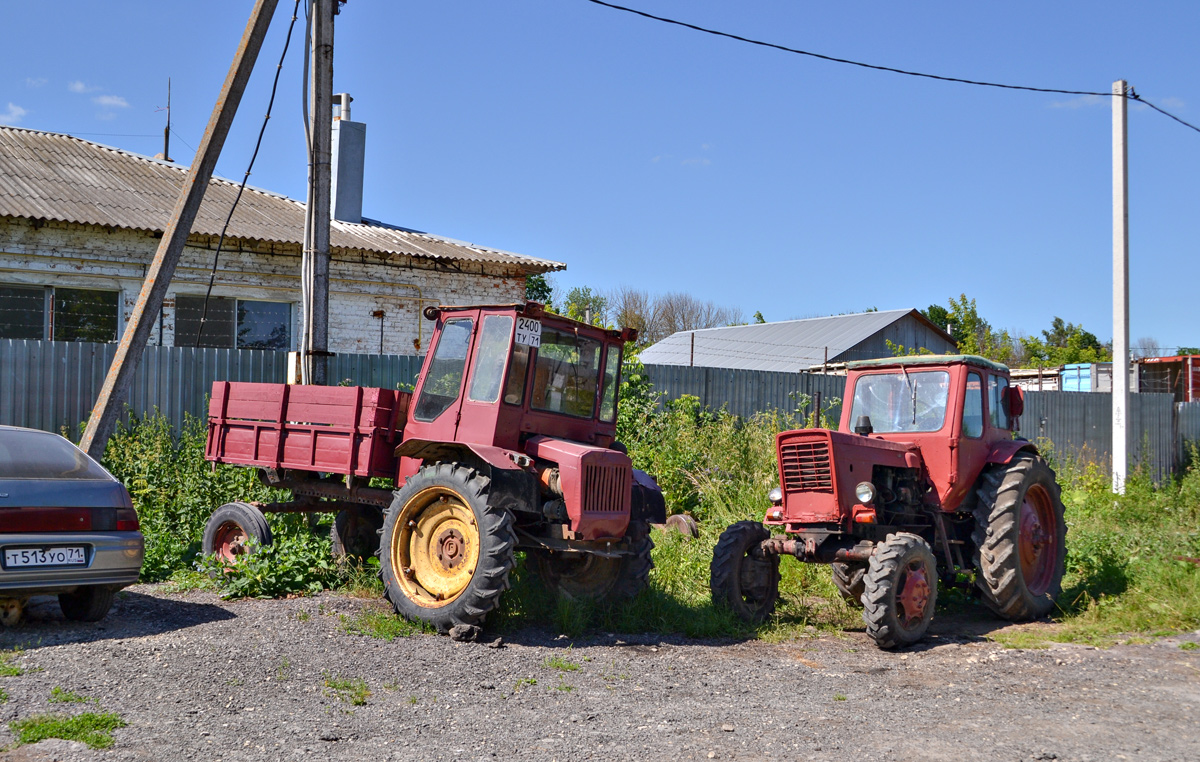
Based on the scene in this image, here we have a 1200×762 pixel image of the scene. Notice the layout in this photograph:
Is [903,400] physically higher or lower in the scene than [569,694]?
higher

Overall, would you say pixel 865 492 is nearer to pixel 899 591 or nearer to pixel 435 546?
pixel 899 591

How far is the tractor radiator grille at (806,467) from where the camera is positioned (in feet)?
24.8

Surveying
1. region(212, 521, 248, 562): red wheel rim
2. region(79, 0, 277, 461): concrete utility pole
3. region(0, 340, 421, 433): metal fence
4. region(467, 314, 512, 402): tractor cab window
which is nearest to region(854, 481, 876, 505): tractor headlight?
region(467, 314, 512, 402): tractor cab window

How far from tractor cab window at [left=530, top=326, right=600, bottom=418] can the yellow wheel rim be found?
105 cm

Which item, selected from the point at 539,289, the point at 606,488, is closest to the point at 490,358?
the point at 606,488

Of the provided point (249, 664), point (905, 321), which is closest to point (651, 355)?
point (905, 321)

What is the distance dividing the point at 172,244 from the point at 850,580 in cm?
682

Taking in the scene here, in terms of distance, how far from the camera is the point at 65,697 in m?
4.83

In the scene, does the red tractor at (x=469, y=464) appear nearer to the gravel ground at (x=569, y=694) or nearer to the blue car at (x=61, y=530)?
the gravel ground at (x=569, y=694)

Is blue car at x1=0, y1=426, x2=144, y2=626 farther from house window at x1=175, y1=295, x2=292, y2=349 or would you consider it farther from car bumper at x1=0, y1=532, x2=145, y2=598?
house window at x1=175, y1=295, x2=292, y2=349

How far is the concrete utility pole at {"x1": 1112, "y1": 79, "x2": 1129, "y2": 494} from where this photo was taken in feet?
47.3

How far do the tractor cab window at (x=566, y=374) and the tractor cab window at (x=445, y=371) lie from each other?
60cm

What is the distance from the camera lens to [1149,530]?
11414mm

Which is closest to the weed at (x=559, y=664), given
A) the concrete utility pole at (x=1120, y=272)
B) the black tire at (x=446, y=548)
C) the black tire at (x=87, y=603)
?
the black tire at (x=446, y=548)
